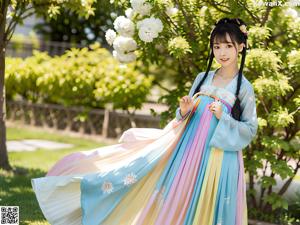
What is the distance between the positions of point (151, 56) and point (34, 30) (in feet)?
41.4

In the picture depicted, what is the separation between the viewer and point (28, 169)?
6992 millimetres

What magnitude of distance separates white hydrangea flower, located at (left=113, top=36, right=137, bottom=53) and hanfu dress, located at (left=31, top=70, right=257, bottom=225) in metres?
1.36

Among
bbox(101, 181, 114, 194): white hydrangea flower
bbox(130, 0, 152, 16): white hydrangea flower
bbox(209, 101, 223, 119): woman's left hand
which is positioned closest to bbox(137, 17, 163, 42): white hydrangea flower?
bbox(130, 0, 152, 16): white hydrangea flower

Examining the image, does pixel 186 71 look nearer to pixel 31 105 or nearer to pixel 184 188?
pixel 184 188

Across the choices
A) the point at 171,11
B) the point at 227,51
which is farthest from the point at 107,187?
the point at 171,11

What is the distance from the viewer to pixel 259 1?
4961 millimetres

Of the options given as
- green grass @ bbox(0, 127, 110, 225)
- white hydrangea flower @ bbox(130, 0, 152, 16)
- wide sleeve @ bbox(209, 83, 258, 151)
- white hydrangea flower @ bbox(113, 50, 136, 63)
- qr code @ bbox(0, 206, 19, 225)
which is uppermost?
white hydrangea flower @ bbox(130, 0, 152, 16)

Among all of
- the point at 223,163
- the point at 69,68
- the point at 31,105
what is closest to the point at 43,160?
the point at 69,68

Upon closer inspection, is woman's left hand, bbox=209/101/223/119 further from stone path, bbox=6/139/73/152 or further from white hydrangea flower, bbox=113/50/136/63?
stone path, bbox=6/139/73/152

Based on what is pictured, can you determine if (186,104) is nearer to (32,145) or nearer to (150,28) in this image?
(150,28)

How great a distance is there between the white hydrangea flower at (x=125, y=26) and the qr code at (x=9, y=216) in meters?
1.95

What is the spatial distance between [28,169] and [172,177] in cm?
370

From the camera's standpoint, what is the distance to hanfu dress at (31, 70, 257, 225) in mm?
3588

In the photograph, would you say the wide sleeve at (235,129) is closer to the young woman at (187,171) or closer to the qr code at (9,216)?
the young woman at (187,171)
